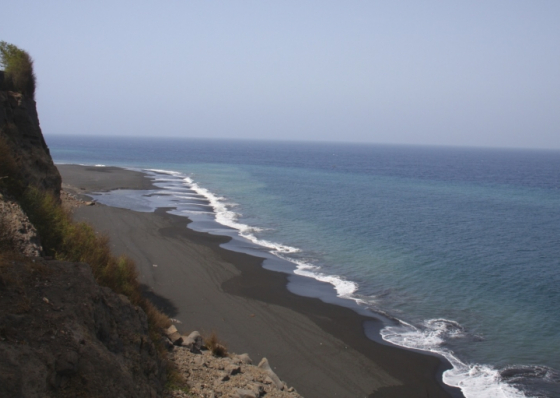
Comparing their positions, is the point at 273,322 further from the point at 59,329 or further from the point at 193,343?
the point at 59,329

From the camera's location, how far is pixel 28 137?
16.7m

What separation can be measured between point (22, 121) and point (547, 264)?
29.5 m

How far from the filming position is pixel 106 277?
420 inches

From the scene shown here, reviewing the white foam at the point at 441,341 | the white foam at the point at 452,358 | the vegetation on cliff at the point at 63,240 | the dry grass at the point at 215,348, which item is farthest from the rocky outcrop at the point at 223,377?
the white foam at the point at 441,341

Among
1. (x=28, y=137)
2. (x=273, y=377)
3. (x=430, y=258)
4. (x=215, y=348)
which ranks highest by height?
(x=28, y=137)

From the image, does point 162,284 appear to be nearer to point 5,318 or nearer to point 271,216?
point 5,318

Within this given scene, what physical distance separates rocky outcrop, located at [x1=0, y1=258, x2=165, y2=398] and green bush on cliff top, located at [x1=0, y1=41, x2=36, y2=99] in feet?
38.8

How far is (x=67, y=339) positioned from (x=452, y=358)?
14.1 meters

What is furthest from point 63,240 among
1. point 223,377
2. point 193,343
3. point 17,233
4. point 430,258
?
point 430,258

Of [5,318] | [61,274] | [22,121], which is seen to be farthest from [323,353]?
[22,121]

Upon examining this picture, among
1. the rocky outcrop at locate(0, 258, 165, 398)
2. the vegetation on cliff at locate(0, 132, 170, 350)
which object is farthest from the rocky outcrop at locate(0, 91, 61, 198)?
the rocky outcrop at locate(0, 258, 165, 398)

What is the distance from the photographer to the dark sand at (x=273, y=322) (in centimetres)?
1467

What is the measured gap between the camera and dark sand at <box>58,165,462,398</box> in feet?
48.1

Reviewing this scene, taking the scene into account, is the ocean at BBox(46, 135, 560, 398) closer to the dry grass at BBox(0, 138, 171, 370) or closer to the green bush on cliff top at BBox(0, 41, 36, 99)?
the dry grass at BBox(0, 138, 171, 370)
